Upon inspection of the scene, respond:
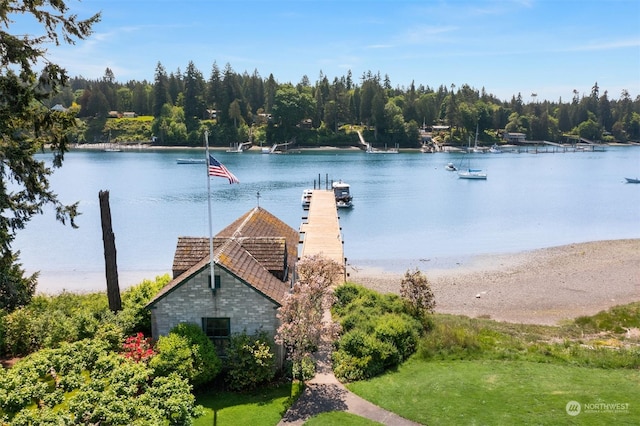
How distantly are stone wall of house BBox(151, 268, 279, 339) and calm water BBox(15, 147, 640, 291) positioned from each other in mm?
23942

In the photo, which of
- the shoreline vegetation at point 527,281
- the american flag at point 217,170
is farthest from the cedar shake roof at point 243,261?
the shoreline vegetation at point 527,281

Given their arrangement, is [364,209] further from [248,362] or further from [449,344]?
[248,362]

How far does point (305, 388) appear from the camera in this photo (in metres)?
18.5

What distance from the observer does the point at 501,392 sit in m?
17.3

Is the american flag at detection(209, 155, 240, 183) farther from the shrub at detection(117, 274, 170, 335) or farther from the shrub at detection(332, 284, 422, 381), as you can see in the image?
the shrub at detection(332, 284, 422, 381)

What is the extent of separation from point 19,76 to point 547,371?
22.4 meters

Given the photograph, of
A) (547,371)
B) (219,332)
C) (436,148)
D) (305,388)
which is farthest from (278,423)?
(436,148)

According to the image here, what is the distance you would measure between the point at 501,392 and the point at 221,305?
420 inches

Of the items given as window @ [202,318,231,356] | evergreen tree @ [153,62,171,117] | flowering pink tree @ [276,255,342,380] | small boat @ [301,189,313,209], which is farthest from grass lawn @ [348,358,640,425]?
evergreen tree @ [153,62,171,117]

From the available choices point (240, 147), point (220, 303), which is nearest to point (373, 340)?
point (220, 303)

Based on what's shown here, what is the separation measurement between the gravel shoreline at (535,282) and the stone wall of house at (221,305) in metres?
17.5

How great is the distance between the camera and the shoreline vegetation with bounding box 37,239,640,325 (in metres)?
33.3

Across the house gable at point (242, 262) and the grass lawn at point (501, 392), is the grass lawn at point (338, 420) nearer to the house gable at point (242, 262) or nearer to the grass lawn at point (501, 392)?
the grass lawn at point (501, 392)

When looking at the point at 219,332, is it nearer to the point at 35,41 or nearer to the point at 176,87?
the point at 35,41
